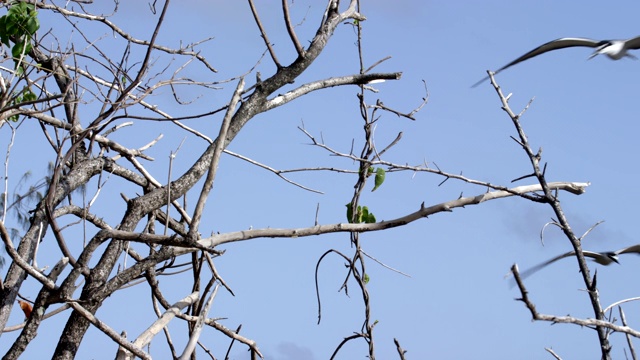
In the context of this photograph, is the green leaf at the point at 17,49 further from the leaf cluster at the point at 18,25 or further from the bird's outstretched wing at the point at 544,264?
the bird's outstretched wing at the point at 544,264

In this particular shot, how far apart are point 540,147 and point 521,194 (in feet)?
0.70

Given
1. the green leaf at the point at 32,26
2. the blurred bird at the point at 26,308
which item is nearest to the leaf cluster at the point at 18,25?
the green leaf at the point at 32,26

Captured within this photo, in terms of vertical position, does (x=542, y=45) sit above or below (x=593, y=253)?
above

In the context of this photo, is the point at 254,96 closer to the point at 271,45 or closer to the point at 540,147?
the point at 271,45

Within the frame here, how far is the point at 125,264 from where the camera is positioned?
2.47 metres

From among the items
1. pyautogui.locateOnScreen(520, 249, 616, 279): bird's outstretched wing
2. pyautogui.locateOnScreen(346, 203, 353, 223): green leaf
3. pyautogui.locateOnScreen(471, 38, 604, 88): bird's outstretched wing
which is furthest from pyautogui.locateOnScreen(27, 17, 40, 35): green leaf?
pyautogui.locateOnScreen(520, 249, 616, 279): bird's outstretched wing

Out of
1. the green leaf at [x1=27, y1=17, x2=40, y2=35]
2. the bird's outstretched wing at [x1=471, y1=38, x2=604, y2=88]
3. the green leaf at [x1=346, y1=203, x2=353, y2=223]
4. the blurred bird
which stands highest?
the green leaf at [x1=27, y1=17, x2=40, y2=35]

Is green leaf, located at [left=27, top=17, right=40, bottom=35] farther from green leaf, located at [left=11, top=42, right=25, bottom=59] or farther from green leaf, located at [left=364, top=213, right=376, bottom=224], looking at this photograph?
green leaf, located at [left=364, top=213, right=376, bottom=224]

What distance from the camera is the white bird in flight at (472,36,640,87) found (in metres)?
1.90

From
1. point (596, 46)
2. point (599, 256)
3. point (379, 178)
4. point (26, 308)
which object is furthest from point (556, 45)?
point (26, 308)

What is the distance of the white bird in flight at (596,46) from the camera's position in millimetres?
1904

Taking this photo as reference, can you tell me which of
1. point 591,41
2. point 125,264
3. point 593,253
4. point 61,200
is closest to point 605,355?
point 593,253

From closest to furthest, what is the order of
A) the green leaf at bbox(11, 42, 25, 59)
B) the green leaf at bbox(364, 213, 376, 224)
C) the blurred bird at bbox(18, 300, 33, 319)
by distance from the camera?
the blurred bird at bbox(18, 300, 33, 319) → the green leaf at bbox(364, 213, 376, 224) → the green leaf at bbox(11, 42, 25, 59)

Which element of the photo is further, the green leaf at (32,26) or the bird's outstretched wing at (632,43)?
the green leaf at (32,26)
